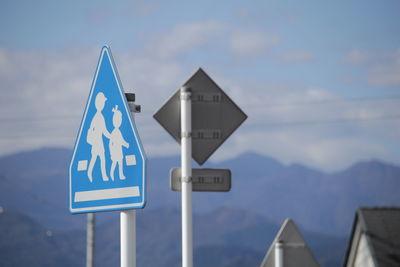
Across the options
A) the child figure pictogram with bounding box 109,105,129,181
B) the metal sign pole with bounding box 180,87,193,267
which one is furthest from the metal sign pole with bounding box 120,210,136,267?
the metal sign pole with bounding box 180,87,193,267

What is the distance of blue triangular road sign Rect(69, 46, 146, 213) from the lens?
172 inches

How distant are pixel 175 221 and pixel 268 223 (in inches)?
785

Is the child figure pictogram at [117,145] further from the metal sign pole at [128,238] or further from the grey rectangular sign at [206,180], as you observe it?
the grey rectangular sign at [206,180]

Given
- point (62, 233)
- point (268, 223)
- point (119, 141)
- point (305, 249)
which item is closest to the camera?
point (119, 141)

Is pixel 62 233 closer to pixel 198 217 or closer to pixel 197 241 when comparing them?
pixel 197 241

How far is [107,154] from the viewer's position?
4.53 metres

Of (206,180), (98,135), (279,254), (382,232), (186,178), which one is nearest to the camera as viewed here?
(98,135)

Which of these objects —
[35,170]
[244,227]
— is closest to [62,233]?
[35,170]

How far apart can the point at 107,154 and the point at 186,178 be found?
5.08 ft

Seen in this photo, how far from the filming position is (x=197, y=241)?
170750 millimetres

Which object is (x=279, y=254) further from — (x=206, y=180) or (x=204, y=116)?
(x=204, y=116)

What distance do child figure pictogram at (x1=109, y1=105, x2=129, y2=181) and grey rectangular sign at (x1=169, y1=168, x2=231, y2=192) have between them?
1.57 metres

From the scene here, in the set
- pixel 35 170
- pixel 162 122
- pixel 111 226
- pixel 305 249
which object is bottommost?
pixel 305 249

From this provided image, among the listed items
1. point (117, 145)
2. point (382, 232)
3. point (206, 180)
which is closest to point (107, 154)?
point (117, 145)
